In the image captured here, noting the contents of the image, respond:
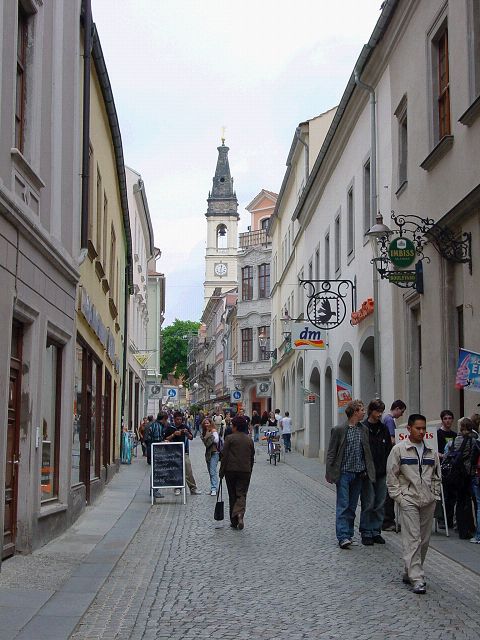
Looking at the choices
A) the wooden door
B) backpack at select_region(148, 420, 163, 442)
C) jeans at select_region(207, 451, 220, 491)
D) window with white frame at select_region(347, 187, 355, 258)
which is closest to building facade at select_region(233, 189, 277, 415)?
window with white frame at select_region(347, 187, 355, 258)

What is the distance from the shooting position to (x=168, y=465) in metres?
19.6

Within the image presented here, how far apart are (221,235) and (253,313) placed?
185 feet

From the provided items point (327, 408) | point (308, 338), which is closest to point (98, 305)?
point (308, 338)

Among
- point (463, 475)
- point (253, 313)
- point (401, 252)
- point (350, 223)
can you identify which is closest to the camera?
point (463, 475)

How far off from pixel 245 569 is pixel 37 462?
2.89 metres

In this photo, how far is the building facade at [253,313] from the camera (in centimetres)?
6500

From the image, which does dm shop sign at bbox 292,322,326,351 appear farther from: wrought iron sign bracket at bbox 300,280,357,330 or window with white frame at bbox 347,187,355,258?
window with white frame at bbox 347,187,355,258

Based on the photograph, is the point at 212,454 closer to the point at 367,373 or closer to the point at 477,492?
the point at 367,373

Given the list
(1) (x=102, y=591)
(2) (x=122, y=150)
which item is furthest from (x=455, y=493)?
(2) (x=122, y=150)

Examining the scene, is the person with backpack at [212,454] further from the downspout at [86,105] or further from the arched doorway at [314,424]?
the arched doorway at [314,424]

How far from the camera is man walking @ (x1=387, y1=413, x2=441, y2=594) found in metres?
9.51

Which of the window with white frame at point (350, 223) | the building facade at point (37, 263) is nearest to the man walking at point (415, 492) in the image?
the building facade at point (37, 263)

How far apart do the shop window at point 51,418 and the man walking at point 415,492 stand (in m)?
4.89

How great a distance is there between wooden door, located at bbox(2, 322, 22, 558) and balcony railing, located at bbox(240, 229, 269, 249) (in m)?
55.8
